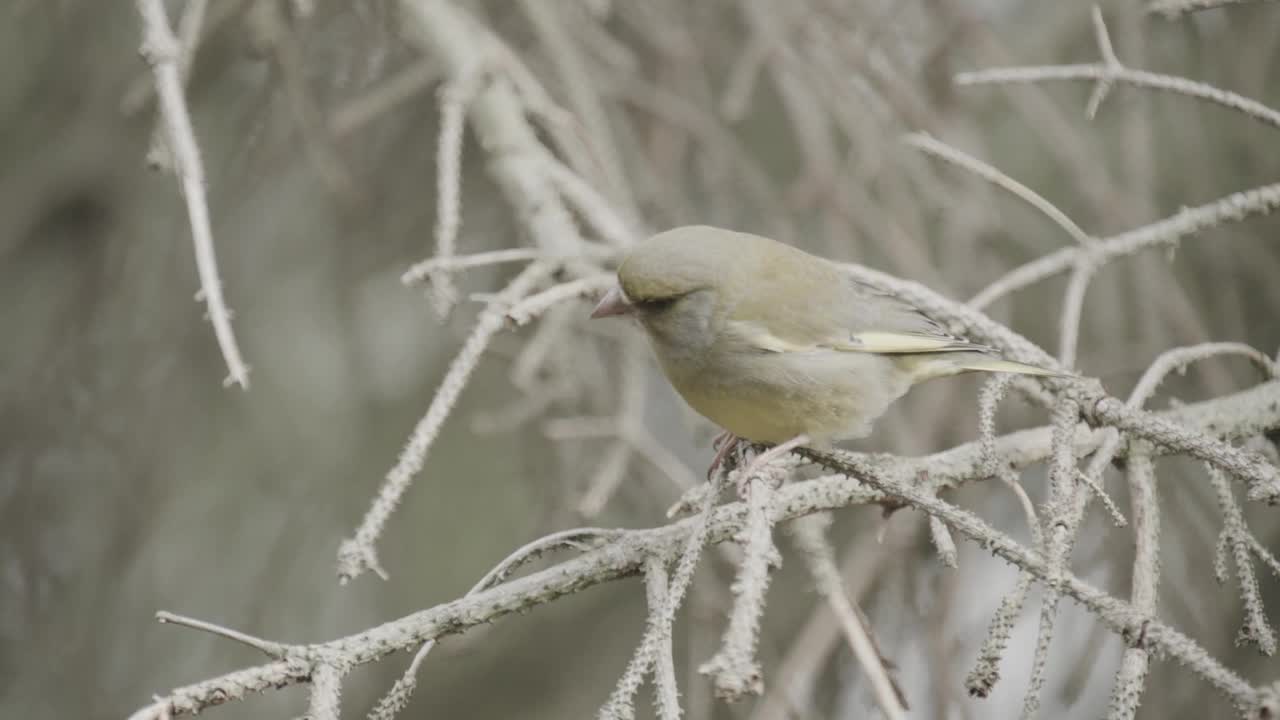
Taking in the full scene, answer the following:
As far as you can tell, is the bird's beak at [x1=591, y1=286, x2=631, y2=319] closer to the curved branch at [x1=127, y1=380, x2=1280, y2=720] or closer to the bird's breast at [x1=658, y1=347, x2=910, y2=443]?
the bird's breast at [x1=658, y1=347, x2=910, y2=443]

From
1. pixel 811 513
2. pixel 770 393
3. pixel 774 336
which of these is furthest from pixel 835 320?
pixel 811 513

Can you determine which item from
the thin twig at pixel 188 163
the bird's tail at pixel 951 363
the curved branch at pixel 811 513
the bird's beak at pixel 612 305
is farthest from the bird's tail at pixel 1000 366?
the thin twig at pixel 188 163

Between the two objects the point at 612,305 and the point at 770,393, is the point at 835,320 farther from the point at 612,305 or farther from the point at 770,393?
the point at 612,305

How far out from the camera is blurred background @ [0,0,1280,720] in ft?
9.69

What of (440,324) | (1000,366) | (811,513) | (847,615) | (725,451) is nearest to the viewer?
(847,615)

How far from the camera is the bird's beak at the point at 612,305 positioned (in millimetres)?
2393

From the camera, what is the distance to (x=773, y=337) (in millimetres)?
2537

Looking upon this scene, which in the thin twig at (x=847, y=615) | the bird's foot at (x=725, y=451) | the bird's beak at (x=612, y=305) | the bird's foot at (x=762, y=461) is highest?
the bird's beak at (x=612, y=305)

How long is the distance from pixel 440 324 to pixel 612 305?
0.76m

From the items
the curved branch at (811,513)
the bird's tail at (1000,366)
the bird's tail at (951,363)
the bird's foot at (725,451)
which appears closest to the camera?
the curved branch at (811,513)

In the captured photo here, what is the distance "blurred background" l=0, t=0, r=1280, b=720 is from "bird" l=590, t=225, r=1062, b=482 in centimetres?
32

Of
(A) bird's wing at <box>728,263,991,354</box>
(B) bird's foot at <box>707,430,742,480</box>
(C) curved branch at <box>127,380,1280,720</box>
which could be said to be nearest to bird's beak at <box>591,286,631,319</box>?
(A) bird's wing at <box>728,263,991,354</box>

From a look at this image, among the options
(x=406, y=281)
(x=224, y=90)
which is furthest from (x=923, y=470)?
(x=224, y=90)

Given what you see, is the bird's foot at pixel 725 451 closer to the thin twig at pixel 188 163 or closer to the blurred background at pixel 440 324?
the blurred background at pixel 440 324
